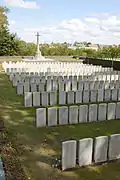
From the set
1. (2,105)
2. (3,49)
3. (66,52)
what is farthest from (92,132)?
(66,52)

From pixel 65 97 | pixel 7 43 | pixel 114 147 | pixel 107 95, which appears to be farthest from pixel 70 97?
pixel 7 43

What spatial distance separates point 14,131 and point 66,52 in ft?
115

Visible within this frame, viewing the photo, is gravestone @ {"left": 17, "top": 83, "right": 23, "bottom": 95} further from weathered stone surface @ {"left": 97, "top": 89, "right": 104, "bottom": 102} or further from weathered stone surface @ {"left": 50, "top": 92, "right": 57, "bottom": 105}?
weathered stone surface @ {"left": 97, "top": 89, "right": 104, "bottom": 102}

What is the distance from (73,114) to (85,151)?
1803mm

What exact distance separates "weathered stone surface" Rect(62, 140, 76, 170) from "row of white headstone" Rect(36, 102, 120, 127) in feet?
5.87

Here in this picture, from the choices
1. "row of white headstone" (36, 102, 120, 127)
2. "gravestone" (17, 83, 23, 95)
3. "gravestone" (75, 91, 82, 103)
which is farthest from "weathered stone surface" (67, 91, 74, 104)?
"gravestone" (17, 83, 23, 95)

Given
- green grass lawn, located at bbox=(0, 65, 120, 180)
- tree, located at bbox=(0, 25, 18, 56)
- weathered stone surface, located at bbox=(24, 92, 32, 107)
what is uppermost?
tree, located at bbox=(0, 25, 18, 56)

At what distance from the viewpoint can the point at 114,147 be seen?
365cm

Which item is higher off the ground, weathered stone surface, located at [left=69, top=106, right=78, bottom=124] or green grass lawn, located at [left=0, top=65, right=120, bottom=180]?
weathered stone surface, located at [left=69, top=106, right=78, bottom=124]

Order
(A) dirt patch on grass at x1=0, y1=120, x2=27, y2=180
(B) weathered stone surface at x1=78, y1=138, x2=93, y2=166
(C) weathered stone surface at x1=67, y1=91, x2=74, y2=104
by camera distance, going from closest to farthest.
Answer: (A) dirt patch on grass at x1=0, y1=120, x2=27, y2=180 < (B) weathered stone surface at x1=78, y1=138, x2=93, y2=166 < (C) weathered stone surface at x1=67, y1=91, x2=74, y2=104

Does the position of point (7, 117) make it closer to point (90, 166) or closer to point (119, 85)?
point (90, 166)

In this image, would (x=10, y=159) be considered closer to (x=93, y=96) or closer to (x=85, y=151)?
(x=85, y=151)

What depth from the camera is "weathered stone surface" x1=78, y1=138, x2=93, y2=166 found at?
3369mm

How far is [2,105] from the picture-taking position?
7.23m
